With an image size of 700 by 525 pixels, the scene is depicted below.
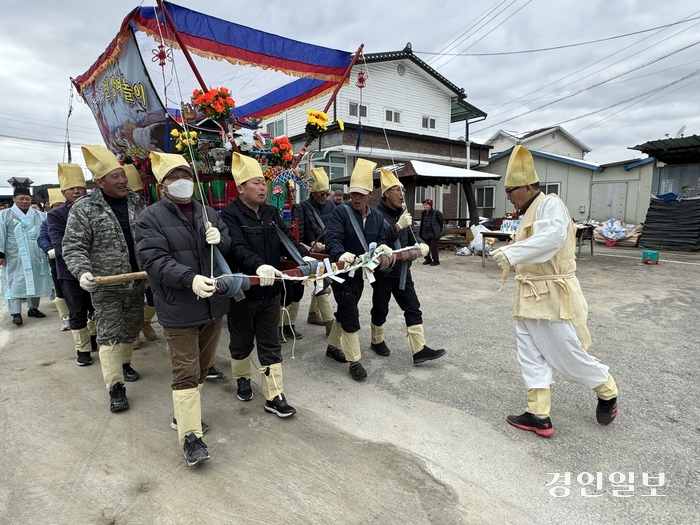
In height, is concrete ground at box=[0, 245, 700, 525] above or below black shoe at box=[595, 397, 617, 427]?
below

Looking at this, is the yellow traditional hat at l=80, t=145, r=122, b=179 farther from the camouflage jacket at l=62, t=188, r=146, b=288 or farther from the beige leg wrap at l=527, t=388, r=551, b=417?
the beige leg wrap at l=527, t=388, r=551, b=417

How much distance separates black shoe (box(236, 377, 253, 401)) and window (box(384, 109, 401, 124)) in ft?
54.9

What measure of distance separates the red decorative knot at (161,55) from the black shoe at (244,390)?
3.08 m

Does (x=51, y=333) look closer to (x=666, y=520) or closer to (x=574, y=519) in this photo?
(x=574, y=519)

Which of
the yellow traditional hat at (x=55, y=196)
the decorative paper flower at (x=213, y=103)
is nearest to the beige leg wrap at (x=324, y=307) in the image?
the decorative paper flower at (x=213, y=103)

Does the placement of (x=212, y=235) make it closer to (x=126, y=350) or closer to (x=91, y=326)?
(x=126, y=350)

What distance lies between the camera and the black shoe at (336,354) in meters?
4.22

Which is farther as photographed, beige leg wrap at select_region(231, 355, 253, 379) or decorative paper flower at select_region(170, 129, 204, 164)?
decorative paper flower at select_region(170, 129, 204, 164)

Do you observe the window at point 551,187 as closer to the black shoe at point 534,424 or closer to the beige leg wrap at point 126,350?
the black shoe at point 534,424

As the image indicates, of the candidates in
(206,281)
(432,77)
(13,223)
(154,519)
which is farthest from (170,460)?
(432,77)

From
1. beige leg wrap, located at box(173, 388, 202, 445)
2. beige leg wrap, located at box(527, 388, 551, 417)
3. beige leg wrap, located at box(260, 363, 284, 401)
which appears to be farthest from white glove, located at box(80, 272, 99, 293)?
beige leg wrap, located at box(527, 388, 551, 417)

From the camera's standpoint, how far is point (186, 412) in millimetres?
2551

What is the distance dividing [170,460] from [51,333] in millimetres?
4062

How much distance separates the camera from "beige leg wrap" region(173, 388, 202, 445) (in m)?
2.55
